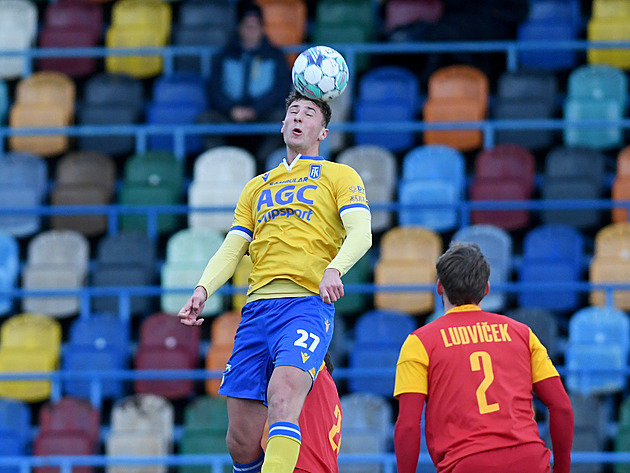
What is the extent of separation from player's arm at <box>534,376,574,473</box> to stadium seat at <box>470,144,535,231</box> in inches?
196

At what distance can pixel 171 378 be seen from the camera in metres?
8.39

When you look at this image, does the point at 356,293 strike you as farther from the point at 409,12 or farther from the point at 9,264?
the point at 409,12

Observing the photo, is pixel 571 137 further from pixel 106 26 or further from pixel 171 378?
pixel 106 26

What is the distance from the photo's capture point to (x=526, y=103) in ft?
32.0

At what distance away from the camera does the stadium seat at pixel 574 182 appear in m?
9.12

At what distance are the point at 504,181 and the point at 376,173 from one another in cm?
109

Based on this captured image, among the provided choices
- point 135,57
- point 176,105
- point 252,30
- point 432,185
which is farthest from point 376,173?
point 135,57

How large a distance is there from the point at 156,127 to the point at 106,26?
2544 millimetres

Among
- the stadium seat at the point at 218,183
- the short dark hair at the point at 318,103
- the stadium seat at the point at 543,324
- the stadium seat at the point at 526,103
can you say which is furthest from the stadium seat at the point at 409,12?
the short dark hair at the point at 318,103

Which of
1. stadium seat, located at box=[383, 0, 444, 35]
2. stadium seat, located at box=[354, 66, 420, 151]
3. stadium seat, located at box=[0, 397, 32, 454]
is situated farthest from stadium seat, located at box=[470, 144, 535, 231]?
stadium seat, located at box=[0, 397, 32, 454]

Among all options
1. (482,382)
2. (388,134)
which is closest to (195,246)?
(388,134)

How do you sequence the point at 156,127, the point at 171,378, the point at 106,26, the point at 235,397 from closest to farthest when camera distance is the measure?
the point at 235,397
the point at 171,378
the point at 156,127
the point at 106,26

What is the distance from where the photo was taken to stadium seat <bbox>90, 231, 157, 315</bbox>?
9172 mm

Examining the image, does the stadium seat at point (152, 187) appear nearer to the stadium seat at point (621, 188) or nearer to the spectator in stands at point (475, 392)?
the stadium seat at point (621, 188)
